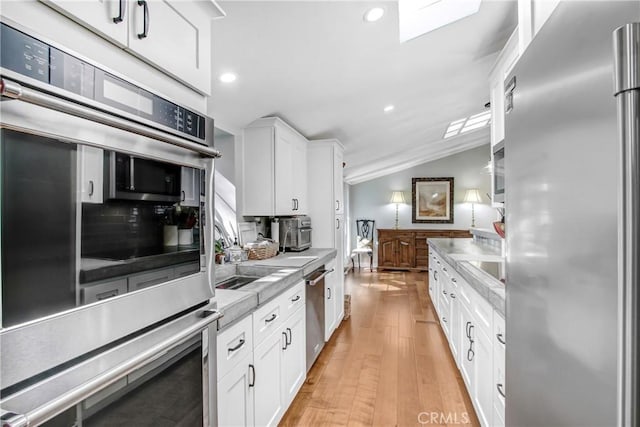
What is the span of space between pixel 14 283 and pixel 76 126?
33 cm

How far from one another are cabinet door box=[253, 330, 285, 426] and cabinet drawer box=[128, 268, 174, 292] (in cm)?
78

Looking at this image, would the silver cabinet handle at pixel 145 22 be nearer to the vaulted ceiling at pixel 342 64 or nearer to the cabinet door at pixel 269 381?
the vaulted ceiling at pixel 342 64

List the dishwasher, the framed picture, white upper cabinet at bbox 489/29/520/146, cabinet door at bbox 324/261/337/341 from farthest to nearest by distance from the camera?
the framed picture
cabinet door at bbox 324/261/337/341
the dishwasher
white upper cabinet at bbox 489/29/520/146

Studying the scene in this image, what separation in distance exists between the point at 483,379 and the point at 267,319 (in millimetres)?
1224

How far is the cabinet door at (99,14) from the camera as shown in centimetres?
70

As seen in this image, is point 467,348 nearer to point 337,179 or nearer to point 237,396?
point 237,396

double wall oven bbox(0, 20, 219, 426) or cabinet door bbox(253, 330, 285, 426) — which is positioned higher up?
double wall oven bbox(0, 20, 219, 426)

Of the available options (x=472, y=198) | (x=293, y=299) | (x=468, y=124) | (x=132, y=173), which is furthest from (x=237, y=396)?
(x=472, y=198)

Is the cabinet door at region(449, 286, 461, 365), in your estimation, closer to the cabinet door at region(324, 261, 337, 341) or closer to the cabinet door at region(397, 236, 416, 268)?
the cabinet door at region(324, 261, 337, 341)

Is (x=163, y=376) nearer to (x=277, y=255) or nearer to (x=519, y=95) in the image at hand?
(x=519, y=95)

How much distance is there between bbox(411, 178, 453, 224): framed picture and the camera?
7.63 metres

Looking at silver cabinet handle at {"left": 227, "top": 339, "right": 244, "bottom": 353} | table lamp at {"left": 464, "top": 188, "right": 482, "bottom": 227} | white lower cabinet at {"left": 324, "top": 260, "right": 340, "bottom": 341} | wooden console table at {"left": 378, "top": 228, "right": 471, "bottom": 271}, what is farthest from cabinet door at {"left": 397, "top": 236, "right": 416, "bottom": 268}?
silver cabinet handle at {"left": 227, "top": 339, "right": 244, "bottom": 353}

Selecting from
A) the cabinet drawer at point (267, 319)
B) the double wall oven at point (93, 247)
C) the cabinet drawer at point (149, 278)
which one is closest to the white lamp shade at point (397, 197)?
the cabinet drawer at point (267, 319)

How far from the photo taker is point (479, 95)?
13.1 feet
